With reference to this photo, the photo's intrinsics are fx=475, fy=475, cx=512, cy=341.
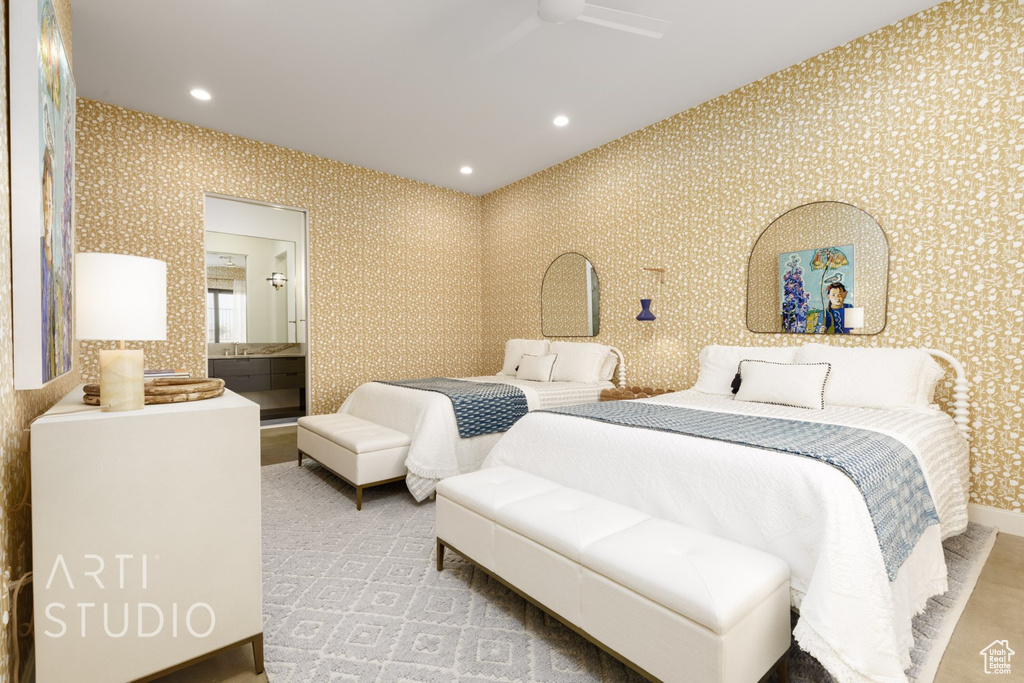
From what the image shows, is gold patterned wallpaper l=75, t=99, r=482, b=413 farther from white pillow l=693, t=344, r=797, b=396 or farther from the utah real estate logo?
the utah real estate logo

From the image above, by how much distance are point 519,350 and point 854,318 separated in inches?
115

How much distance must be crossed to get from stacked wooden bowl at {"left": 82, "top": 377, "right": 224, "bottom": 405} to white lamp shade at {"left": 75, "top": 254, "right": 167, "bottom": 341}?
0.20 metres

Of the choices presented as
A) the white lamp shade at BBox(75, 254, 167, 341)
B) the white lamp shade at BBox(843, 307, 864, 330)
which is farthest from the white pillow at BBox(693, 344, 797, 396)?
the white lamp shade at BBox(75, 254, 167, 341)

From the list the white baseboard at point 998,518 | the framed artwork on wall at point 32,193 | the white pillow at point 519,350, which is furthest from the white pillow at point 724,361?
the framed artwork on wall at point 32,193

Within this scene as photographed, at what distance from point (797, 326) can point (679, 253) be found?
3.64 ft

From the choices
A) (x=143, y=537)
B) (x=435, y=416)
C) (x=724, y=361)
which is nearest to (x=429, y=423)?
(x=435, y=416)

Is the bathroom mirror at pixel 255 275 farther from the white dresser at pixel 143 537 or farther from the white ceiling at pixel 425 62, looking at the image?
the white dresser at pixel 143 537

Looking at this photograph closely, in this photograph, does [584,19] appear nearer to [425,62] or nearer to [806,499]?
[425,62]

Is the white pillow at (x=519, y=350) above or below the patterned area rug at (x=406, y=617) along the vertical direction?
above

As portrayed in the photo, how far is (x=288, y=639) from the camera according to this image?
66.9 inches

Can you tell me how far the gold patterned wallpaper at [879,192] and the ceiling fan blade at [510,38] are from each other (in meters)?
1.74

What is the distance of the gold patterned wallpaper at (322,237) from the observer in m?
3.87

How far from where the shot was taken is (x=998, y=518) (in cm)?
256

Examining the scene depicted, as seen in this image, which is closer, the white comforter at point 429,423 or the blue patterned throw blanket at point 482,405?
the white comforter at point 429,423
